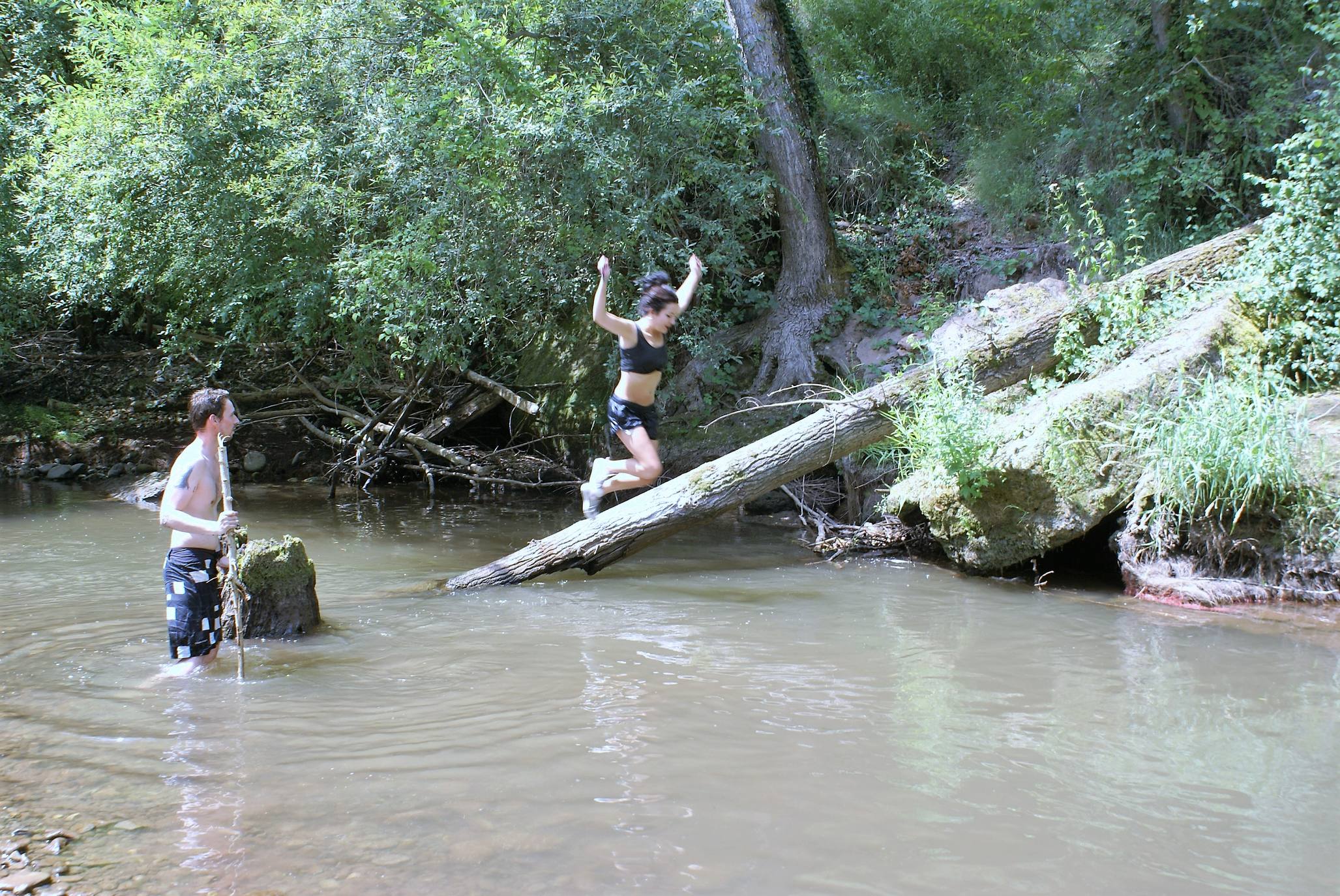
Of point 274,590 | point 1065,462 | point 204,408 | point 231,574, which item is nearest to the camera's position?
point 204,408

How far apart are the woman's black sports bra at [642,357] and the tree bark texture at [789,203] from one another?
4.87m

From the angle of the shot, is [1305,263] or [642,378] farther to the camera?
[1305,263]

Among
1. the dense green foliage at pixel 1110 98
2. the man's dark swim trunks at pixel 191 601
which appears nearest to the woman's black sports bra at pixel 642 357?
the man's dark swim trunks at pixel 191 601

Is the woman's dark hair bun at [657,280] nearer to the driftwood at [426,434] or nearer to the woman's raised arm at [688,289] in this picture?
the woman's raised arm at [688,289]

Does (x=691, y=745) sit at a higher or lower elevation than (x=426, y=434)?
lower

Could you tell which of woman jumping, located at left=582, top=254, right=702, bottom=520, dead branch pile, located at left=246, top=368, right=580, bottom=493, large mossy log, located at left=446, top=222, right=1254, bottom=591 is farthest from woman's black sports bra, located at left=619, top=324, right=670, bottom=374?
dead branch pile, located at left=246, top=368, right=580, bottom=493

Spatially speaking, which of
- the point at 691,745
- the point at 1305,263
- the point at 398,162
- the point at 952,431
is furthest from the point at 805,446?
the point at 398,162

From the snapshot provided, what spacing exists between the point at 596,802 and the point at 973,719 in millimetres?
1952

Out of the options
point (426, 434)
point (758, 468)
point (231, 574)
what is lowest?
point (231, 574)

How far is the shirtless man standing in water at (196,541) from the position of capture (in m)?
5.42

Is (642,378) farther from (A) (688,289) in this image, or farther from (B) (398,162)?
(B) (398,162)

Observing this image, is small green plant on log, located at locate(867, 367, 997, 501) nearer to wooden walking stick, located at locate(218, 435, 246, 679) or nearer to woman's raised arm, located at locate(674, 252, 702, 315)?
woman's raised arm, located at locate(674, 252, 702, 315)

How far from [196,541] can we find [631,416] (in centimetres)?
291

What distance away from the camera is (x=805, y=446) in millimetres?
8242
